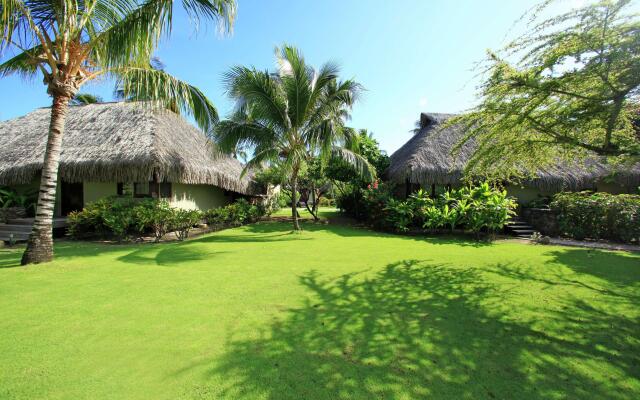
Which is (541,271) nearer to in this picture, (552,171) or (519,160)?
(519,160)

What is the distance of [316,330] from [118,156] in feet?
30.9

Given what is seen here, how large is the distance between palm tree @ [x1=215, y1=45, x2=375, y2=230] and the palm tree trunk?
443 centimetres

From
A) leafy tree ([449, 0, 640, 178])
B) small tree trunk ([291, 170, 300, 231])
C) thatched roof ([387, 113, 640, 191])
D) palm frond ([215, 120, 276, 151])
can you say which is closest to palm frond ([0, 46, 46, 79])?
palm frond ([215, 120, 276, 151])

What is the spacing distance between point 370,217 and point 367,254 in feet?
17.0

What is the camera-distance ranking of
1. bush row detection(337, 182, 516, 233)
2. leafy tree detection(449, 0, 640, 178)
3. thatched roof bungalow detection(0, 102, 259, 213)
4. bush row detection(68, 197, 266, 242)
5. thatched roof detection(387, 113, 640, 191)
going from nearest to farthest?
leafy tree detection(449, 0, 640, 178) → bush row detection(68, 197, 266, 242) → bush row detection(337, 182, 516, 233) → thatched roof bungalow detection(0, 102, 259, 213) → thatched roof detection(387, 113, 640, 191)

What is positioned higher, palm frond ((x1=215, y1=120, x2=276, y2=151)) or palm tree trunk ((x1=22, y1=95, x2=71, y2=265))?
palm frond ((x1=215, y1=120, x2=276, y2=151))

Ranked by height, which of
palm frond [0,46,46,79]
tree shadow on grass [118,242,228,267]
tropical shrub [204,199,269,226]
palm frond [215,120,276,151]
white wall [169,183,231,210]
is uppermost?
palm frond [0,46,46,79]

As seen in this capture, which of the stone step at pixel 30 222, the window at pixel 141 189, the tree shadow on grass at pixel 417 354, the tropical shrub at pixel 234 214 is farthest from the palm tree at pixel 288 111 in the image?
the tree shadow on grass at pixel 417 354

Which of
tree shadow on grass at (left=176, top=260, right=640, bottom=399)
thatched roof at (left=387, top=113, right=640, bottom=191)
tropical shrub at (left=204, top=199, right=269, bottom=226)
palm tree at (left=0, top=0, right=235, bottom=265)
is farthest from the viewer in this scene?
thatched roof at (left=387, top=113, right=640, bottom=191)

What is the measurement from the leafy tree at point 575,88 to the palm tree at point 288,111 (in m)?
5.23

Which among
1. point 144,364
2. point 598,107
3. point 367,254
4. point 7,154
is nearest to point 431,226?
point 367,254

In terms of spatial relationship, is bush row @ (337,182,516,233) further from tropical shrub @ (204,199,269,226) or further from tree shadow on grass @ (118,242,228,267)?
tree shadow on grass @ (118,242,228,267)

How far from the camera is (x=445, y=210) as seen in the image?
9805 mm

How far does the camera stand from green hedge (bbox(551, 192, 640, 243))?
8945mm
